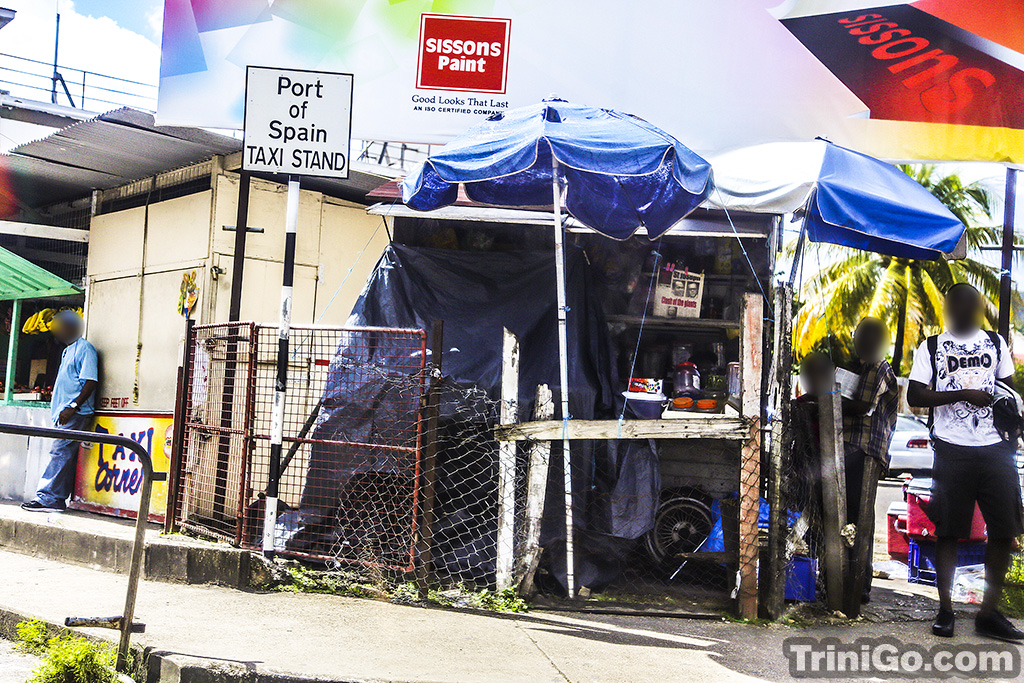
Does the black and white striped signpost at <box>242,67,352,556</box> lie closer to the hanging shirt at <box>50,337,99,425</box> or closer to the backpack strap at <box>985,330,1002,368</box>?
the hanging shirt at <box>50,337,99,425</box>

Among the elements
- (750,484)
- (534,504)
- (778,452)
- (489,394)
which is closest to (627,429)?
(534,504)

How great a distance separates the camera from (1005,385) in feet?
17.9

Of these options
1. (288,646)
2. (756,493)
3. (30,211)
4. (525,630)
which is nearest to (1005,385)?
(756,493)

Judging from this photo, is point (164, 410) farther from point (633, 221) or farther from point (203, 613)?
point (633, 221)

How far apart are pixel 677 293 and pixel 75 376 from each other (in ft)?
19.7

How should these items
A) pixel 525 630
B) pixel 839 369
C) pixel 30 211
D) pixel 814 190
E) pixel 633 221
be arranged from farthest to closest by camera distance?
pixel 30 211
pixel 633 221
pixel 839 369
pixel 814 190
pixel 525 630

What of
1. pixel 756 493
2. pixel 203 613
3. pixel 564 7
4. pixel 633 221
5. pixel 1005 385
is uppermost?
pixel 564 7

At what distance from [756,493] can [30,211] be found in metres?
9.59

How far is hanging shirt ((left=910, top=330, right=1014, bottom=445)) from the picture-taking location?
5.22 meters

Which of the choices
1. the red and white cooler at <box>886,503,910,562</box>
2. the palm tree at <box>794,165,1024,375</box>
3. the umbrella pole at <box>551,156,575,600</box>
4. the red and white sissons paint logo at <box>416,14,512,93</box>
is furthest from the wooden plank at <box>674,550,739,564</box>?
the palm tree at <box>794,165,1024,375</box>

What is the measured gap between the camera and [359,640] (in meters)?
4.57

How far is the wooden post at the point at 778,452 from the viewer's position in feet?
18.2

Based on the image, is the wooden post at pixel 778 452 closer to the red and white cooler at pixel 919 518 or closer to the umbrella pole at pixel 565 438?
the umbrella pole at pixel 565 438

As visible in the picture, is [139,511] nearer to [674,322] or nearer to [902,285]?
[674,322]
